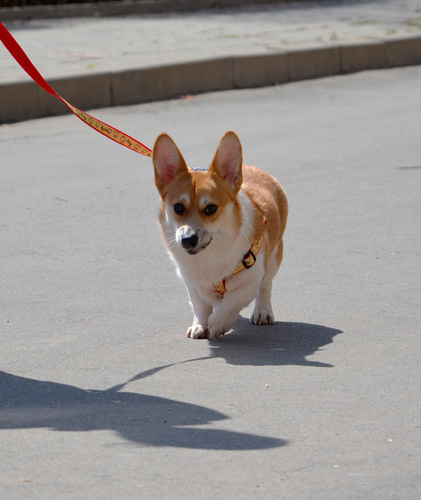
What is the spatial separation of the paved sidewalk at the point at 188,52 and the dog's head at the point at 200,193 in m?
6.00

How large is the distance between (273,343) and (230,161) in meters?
0.91

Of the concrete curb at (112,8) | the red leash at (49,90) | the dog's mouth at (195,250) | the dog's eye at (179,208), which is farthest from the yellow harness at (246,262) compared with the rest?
the concrete curb at (112,8)

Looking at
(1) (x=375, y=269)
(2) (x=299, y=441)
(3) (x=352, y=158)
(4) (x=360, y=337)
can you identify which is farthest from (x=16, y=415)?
(3) (x=352, y=158)

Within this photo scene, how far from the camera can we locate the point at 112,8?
19469mm

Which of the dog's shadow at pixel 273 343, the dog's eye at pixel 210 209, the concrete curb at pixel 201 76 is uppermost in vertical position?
the dog's eye at pixel 210 209

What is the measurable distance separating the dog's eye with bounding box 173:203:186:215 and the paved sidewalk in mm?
6178

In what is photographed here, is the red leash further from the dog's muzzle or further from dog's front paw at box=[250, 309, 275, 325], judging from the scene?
dog's front paw at box=[250, 309, 275, 325]

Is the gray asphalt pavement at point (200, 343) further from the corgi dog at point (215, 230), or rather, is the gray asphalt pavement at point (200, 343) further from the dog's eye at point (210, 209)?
the dog's eye at point (210, 209)

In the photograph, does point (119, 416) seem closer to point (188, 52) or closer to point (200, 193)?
point (200, 193)

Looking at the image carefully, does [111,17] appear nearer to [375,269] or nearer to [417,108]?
[417,108]

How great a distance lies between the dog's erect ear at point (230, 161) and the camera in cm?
489

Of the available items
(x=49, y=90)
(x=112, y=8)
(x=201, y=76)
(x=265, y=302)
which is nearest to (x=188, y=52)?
(x=201, y=76)

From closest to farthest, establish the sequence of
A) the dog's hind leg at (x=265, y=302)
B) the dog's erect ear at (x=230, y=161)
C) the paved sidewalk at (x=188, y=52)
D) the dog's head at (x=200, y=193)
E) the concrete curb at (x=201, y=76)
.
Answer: the dog's head at (x=200, y=193) → the dog's erect ear at (x=230, y=161) → the dog's hind leg at (x=265, y=302) → the concrete curb at (x=201, y=76) → the paved sidewalk at (x=188, y=52)

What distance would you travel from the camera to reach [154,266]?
6324 mm
